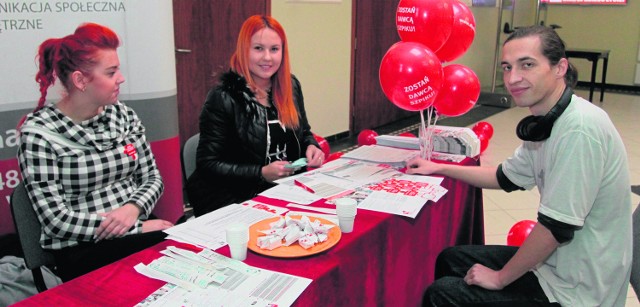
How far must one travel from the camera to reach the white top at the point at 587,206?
55.9 inches

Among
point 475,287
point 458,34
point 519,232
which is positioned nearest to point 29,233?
point 475,287

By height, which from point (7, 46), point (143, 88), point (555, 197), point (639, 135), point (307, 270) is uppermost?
point (7, 46)

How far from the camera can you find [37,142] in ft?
5.65

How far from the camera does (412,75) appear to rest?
6.98 ft

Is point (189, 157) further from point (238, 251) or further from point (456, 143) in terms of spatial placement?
point (456, 143)

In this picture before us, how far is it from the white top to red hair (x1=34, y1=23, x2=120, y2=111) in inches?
61.4

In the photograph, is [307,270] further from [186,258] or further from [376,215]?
[376,215]

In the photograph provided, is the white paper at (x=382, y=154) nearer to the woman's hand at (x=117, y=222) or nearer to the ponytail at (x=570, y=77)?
the ponytail at (x=570, y=77)

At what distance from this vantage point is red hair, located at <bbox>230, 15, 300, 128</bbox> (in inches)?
88.2

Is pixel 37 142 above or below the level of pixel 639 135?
above

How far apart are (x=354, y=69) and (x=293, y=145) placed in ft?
11.0

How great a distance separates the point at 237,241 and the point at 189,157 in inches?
43.9

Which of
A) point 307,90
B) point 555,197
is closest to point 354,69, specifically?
point 307,90

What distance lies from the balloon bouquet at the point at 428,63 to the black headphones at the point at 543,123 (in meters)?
0.65
